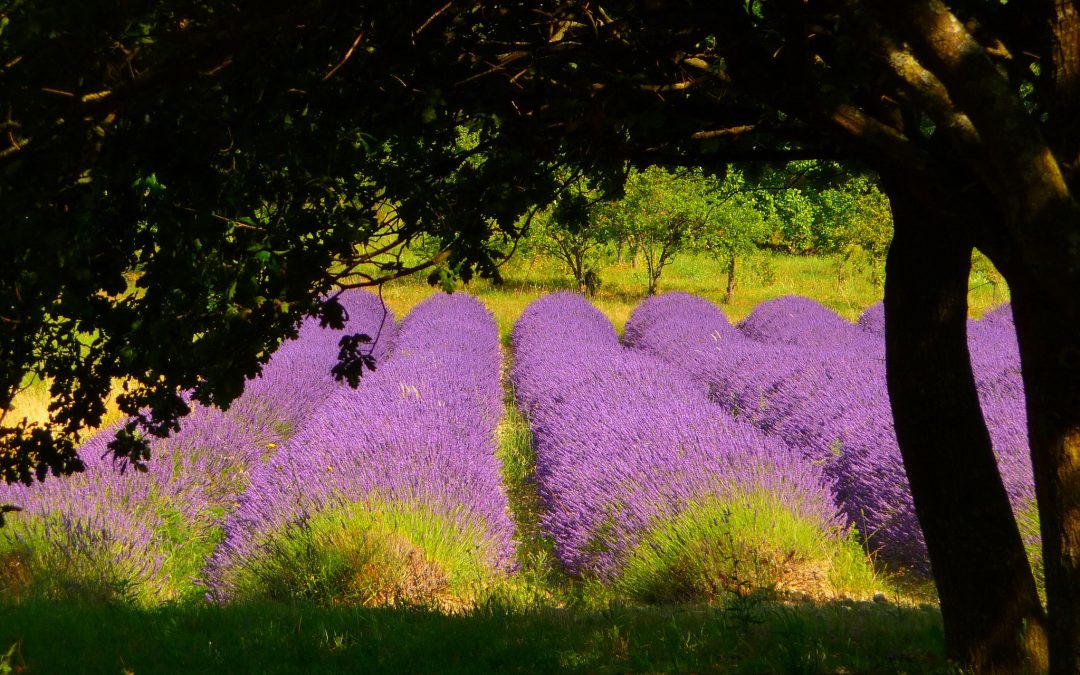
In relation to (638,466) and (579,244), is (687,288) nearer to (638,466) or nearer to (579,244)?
(579,244)

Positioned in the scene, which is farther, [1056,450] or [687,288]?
[687,288]

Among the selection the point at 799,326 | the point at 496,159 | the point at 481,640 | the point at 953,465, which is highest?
the point at 799,326

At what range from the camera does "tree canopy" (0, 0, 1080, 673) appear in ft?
7.05

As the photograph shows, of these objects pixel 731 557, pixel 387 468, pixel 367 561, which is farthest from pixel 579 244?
pixel 731 557

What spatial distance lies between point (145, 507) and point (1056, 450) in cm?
623

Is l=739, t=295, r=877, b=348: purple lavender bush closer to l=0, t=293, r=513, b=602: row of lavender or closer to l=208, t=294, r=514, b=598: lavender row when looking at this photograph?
l=208, t=294, r=514, b=598: lavender row

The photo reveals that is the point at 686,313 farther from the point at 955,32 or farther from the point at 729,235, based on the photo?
the point at 955,32

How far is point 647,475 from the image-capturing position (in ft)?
20.7

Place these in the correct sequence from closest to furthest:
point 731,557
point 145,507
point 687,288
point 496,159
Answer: point 496,159 < point 731,557 < point 145,507 < point 687,288

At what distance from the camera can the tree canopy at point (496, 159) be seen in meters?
2.15

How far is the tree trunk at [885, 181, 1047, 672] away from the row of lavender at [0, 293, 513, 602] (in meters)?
2.41

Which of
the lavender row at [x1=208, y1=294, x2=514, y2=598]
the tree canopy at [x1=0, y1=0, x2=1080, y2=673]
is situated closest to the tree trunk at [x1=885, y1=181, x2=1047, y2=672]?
the tree canopy at [x1=0, y1=0, x2=1080, y2=673]

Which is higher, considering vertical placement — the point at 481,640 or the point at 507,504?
the point at 507,504

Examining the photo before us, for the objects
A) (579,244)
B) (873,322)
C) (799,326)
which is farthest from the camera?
(579,244)
